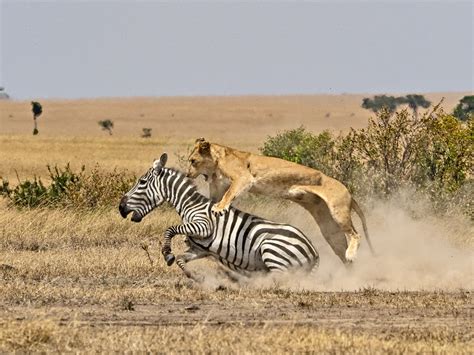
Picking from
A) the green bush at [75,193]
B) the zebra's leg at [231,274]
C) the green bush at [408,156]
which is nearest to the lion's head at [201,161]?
the zebra's leg at [231,274]

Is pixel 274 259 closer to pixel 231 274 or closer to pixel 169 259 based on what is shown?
pixel 231 274

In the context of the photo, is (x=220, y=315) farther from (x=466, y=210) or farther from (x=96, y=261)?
(x=466, y=210)

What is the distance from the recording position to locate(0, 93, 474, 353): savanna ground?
9523 millimetres

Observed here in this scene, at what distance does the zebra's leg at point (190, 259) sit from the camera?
14.2 metres

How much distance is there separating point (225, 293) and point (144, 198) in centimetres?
285

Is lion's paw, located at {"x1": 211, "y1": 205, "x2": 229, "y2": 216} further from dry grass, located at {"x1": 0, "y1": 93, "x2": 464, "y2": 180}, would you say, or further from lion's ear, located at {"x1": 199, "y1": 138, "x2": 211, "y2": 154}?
dry grass, located at {"x1": 0, "y1": 93, "x2": 464, "y2": 180}

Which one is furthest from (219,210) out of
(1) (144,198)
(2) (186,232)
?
(1) (144,198)

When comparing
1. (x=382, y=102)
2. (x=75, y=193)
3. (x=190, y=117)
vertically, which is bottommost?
(x=190, y=117)

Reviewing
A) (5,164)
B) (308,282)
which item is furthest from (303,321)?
(5,164)

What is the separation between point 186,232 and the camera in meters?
14.3

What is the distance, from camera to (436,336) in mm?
9969

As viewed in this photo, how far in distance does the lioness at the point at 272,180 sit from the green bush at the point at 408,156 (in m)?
6.92

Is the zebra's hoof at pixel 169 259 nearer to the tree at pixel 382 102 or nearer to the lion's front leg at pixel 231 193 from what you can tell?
the lion's front leg at pixel 231 193

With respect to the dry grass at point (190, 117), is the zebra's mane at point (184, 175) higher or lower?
higher
